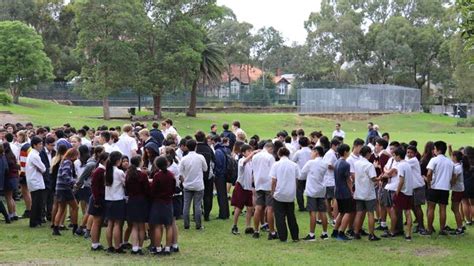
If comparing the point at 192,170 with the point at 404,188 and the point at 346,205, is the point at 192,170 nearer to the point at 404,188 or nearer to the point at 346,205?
the point at 346,205

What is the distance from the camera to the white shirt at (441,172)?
12469mm

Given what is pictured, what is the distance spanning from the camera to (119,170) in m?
10.7

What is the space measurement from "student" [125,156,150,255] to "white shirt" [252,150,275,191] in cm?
260

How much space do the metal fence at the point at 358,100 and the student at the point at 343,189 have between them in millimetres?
53071

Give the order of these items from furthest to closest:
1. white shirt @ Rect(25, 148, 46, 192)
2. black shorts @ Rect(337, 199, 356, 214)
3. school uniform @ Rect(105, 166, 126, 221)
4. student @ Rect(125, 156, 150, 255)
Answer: white shirt @ Rect(25, 148, 46, 192)
black shorts @ Rect(337, 199, 356, 214)
school uniform @ Rect(105, 166, 126, 221)
student @ Rect(125, 156, 150, 255)

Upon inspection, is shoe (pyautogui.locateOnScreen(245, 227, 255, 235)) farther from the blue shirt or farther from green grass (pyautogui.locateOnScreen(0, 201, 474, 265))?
the blue shirt

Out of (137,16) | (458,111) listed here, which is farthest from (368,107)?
(137,16)

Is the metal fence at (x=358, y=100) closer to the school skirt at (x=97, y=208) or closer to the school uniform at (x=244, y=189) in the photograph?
the school uniform at (x=244, y=189)

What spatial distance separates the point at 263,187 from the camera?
12320 mm

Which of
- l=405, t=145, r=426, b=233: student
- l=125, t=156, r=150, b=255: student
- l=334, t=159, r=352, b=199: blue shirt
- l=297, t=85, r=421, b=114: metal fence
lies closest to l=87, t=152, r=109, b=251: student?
l=125, t=156, r=150, b=255: student

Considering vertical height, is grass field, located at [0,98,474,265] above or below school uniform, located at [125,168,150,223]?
below

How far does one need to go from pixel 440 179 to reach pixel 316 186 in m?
2.53

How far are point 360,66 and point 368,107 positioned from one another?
16452mm

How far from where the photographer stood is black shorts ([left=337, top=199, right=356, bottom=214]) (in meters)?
11.9
